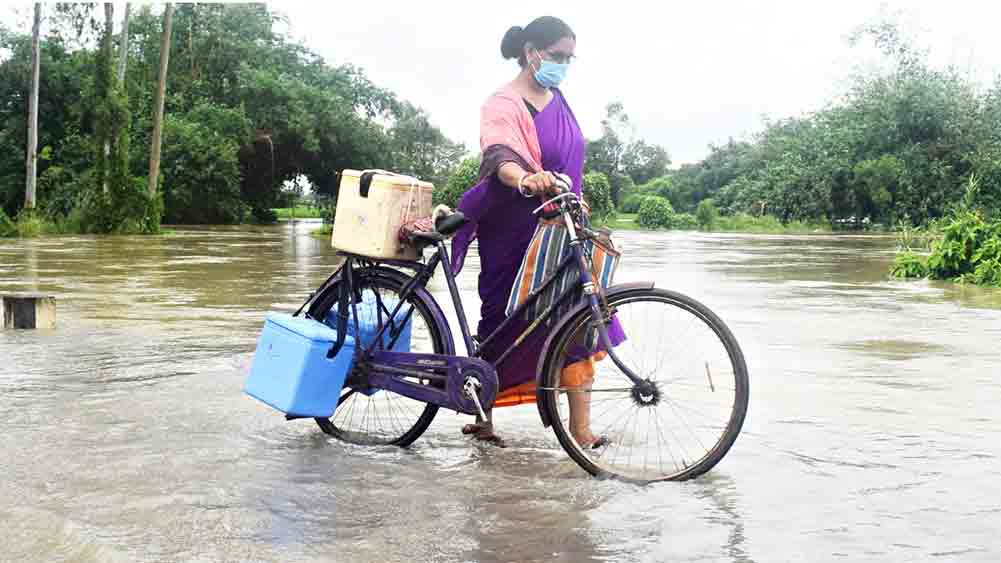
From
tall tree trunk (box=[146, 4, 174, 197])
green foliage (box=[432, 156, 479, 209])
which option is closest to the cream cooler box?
tall tree trunk (box=[146, 4, 174, 197])

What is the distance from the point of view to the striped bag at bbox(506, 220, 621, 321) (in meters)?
5.04

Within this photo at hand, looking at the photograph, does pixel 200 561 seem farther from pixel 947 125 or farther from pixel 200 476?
pixel 947 125

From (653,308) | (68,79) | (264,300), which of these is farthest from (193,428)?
(68,79)

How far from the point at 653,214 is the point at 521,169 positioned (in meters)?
50.8

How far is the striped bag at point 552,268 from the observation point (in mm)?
5039

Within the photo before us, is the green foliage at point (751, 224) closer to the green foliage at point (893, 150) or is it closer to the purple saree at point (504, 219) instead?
the green foliage at point (893, 150)

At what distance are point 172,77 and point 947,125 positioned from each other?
30.7 metres

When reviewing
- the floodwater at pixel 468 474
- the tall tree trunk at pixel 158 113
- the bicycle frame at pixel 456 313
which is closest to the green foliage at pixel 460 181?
the tall tree trunk at pixel 158 113

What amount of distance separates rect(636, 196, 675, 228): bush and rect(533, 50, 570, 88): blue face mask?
50.3m

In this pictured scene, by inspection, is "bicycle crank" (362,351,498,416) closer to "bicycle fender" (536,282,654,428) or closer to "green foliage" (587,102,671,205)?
"bicycle fender" (536,282,654,428)

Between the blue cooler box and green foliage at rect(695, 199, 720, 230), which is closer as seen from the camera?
the blue cooler box

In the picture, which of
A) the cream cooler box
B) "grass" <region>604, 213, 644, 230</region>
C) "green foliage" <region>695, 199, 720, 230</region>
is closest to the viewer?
the cream cooler box

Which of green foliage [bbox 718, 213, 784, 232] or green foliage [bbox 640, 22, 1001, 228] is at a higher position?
green foliage [bbox 640, 22, 1001, 228]

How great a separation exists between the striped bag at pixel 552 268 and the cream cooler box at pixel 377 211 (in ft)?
1.72
